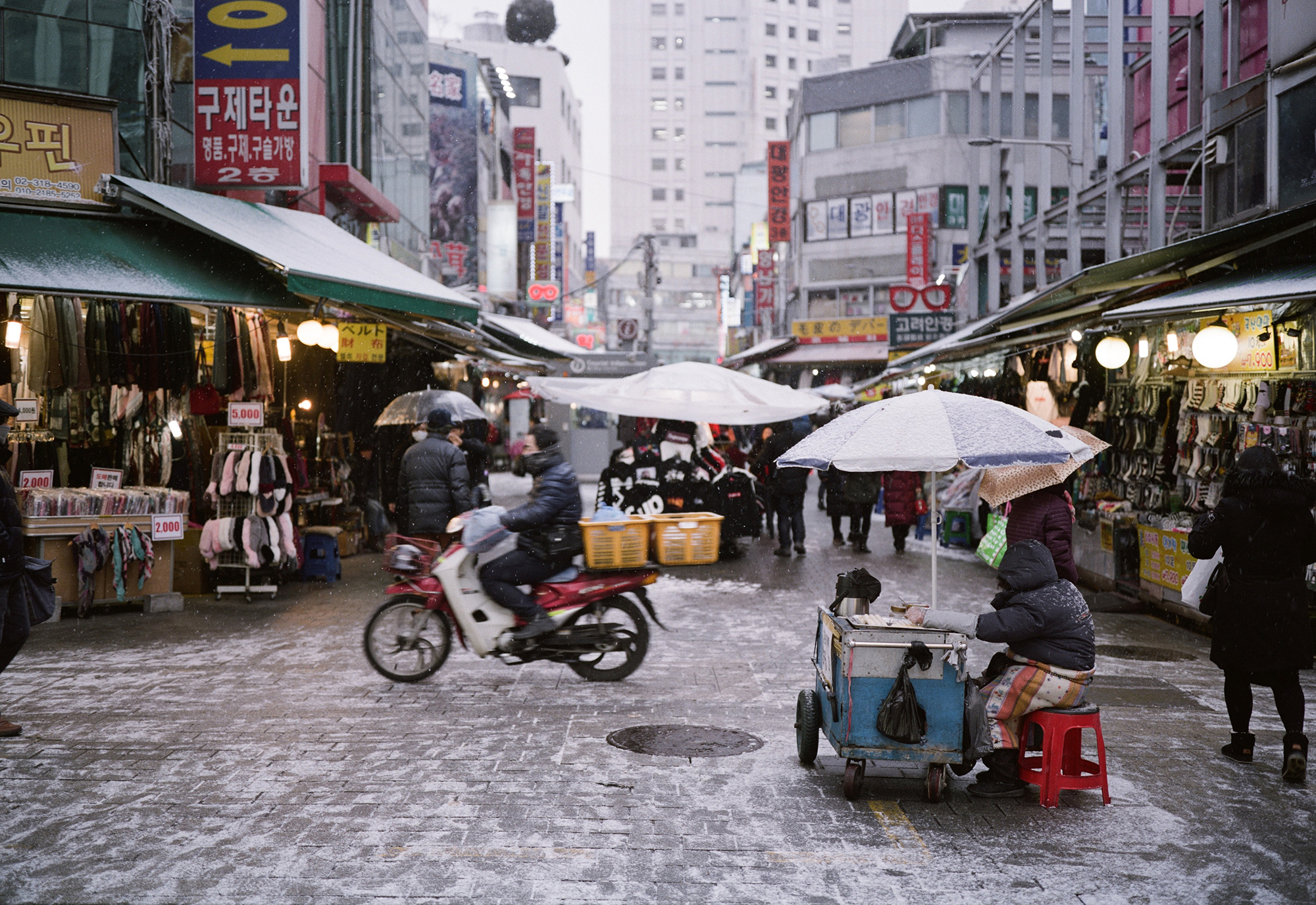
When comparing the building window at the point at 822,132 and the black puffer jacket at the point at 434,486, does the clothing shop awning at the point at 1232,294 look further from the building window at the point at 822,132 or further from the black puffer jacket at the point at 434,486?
the building window at the point at 822,132

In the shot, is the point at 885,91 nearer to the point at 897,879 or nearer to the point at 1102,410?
the point at 1102,410

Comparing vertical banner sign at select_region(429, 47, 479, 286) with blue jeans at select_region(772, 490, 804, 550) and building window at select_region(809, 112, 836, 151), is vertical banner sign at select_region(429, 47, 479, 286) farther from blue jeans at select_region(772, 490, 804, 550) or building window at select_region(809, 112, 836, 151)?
blue jeans at select_region(772, 490, 804, 550)

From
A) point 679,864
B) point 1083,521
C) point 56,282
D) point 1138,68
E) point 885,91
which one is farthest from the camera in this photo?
point 885,91

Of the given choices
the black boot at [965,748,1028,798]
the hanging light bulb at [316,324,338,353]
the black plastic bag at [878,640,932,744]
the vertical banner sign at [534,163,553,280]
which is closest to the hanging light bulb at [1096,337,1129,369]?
the black boot at [965,748,1028,798]

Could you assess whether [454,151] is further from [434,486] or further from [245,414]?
[434,486]

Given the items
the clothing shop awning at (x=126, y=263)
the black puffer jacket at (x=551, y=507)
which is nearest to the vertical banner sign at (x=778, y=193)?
the clothing shop awning at (x=126, y=263)

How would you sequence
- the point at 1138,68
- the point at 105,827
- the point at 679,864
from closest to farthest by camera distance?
1. the point at 679,864
2. the point at 105,827
3. the point at 1138,68

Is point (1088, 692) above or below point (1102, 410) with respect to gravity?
below

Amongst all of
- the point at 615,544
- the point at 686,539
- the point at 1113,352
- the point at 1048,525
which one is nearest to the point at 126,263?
the point at 615,544

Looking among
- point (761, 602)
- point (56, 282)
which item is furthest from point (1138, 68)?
point (56, 282)

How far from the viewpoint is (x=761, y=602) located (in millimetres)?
12461

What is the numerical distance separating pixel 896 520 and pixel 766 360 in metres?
27.3

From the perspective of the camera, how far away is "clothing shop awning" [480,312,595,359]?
1753cm

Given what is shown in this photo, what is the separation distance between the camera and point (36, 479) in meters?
10.8
